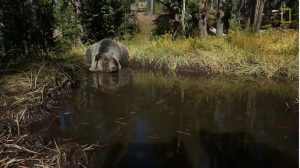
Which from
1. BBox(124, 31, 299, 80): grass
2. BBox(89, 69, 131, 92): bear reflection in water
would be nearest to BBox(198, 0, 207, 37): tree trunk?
BBox(124, 31, 299, 80): grass

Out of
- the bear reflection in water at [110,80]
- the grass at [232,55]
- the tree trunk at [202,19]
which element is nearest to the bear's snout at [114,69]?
the bear reflection in water at [110,80]

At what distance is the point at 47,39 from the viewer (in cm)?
1492

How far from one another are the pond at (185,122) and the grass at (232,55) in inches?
27.3

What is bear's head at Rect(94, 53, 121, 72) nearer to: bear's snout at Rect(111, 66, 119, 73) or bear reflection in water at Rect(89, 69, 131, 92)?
bear's snout at Rect(111, 66, 119, 73)

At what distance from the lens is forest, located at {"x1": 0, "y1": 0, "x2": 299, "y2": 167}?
5484 millimetres

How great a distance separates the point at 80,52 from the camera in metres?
13.8

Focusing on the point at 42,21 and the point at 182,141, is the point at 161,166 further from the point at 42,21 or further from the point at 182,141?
the point at 42,21

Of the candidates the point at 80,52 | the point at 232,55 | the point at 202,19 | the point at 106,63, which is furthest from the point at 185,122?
the point at 202,19

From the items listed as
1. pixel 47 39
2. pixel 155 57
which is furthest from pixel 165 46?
pixel 47 39

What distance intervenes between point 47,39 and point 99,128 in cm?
990

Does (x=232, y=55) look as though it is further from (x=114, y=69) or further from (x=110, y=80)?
(x=110, y=80)

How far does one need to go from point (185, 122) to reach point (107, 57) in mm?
5191

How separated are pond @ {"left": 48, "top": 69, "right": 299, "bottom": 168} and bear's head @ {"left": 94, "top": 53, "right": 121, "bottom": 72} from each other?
4.55ft

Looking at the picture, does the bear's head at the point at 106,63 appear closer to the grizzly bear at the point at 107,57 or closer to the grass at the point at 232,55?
the grizzly bear at the point at 107,57
